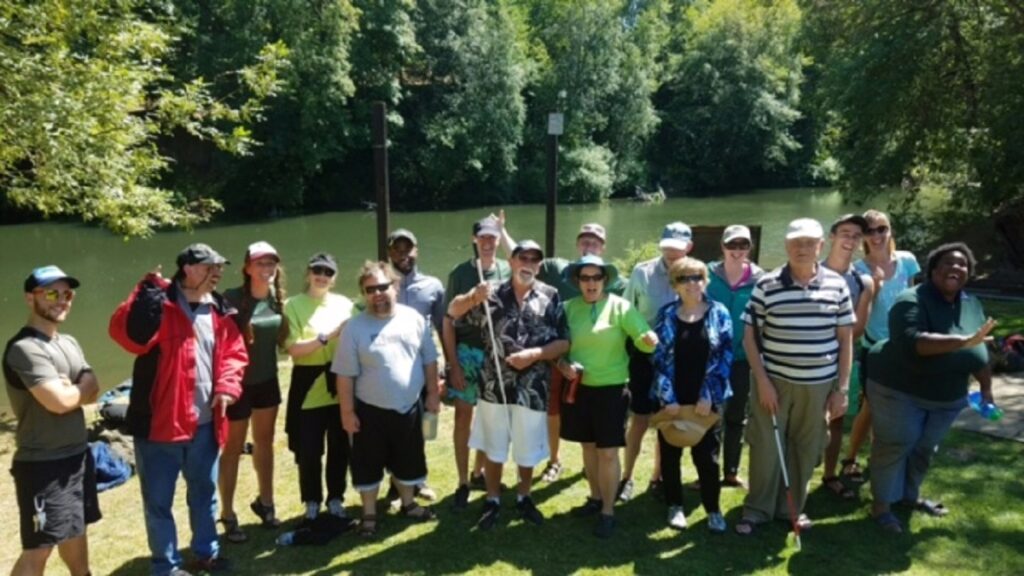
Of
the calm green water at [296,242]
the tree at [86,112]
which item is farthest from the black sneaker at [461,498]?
the calm green water at [296,242]

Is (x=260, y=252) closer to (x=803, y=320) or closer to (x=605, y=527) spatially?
(x=605, y=527)

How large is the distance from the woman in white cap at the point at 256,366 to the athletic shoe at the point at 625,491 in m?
2.11

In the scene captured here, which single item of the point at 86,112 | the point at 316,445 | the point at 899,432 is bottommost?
the point at 316,445

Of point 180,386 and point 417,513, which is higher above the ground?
point 180,386

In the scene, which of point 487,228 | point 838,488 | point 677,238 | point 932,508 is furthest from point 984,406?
point 487,228

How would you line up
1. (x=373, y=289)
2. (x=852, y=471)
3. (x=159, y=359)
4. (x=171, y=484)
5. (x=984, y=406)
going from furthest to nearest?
(x=852, y=471) < (x=984, y=406) < (x=373, y=289) < (x=171, y=484) < (x=159, y=359)

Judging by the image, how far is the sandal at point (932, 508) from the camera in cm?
439

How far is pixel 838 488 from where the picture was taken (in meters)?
4.68

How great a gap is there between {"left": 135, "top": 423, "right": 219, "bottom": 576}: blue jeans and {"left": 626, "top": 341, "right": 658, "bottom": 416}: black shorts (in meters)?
2.28

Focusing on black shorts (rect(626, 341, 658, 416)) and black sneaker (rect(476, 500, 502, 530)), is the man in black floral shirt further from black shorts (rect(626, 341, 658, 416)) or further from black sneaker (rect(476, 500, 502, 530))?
black shorts (rect(626, 341, 658, 416))

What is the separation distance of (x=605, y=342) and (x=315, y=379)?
163cm

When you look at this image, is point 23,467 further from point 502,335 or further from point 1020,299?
point 1020,299

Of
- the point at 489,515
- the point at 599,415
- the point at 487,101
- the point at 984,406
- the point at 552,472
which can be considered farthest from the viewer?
the point at 487,101

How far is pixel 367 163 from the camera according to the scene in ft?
107
